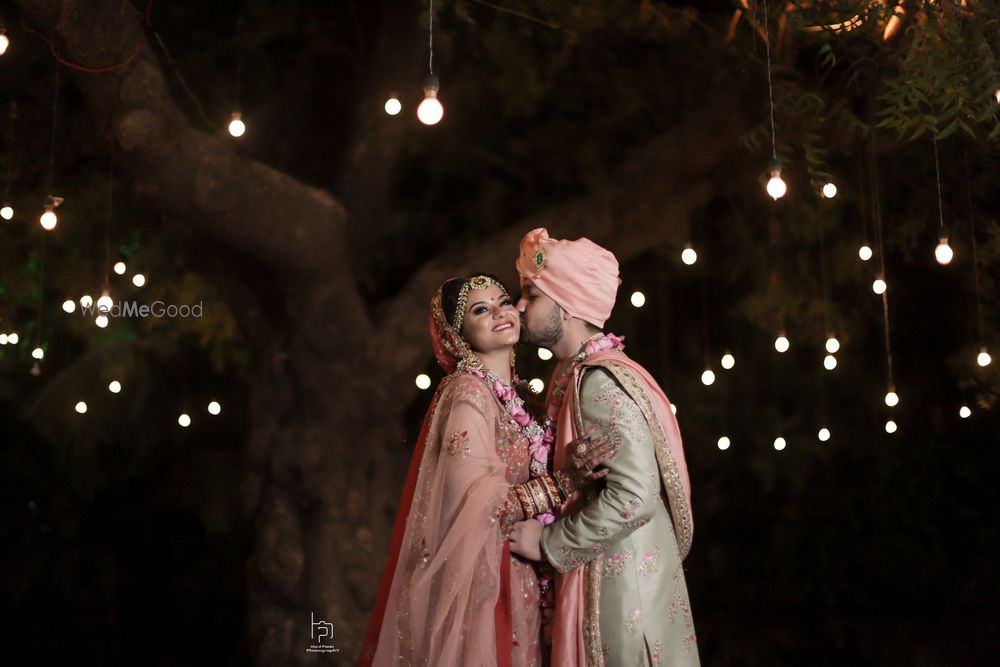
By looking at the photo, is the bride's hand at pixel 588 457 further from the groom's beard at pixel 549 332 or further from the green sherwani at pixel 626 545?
the groom's beard at pixel 549 332

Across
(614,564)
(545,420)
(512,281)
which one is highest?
(512,281)

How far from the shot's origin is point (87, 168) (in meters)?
5.94

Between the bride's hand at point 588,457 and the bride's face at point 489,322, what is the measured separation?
1.38 feet

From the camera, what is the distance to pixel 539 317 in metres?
2.87

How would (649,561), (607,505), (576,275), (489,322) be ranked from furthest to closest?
(489,322) < (576,275) < (649,561) < (607,505)

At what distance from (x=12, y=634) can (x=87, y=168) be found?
2.76 meters

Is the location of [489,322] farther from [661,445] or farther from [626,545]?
[626,545]

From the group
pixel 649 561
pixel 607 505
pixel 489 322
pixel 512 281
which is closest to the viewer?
pixel 607 505

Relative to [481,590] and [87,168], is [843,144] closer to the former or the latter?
[481,590]

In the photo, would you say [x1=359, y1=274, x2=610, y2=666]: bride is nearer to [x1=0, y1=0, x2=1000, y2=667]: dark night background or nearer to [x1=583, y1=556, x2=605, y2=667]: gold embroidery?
[x1=583, y1=556, x2=605, y2=667]: gold embroidery

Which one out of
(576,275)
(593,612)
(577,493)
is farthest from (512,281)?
(593,612)

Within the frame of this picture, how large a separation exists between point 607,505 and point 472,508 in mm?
346

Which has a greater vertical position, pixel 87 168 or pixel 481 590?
pixel 87 168

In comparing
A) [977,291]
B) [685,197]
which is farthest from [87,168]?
[977,291]
